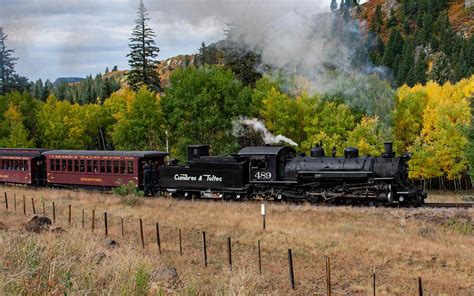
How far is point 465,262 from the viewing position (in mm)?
18234

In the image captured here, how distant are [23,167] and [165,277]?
106 ft

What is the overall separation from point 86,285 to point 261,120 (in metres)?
45.4

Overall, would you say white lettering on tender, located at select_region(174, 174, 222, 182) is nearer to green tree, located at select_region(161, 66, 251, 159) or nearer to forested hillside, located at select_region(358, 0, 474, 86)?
green tree, located at select_region(161, 66, 251, 159)

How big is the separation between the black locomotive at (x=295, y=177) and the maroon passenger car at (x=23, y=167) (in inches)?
476

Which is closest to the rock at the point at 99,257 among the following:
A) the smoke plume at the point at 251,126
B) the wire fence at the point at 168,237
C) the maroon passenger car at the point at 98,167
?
the wire fence at the point at 168,237

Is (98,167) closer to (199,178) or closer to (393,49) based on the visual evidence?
(199,178)

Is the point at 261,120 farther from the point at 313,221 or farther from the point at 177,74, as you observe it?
the point at 313,221

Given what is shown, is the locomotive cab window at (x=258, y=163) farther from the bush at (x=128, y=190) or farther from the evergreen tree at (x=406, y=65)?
the evergreen tree at (x=406, y=65)

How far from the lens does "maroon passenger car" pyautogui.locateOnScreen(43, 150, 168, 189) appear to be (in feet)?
115

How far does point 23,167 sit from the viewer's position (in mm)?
40594

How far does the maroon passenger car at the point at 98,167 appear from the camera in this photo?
35.1 meters

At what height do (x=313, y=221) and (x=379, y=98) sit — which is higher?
(x=379, y=98)

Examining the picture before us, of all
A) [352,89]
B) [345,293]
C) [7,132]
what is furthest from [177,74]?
[345,293]

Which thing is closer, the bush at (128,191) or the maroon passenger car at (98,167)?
the bush at (128,191)
